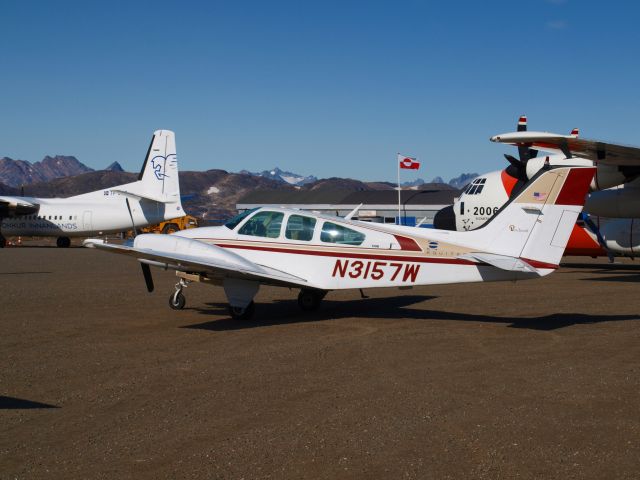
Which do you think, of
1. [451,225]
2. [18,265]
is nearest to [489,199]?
[451,225]

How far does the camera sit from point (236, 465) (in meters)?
5.73

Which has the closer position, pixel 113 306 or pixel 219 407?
pixel 219 407

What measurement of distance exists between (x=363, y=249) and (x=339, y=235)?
0.58 metres

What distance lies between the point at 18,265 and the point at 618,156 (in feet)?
74.6

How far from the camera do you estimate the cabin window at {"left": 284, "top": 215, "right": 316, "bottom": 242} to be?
45.2ft

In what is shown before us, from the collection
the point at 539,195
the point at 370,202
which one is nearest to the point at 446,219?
the point at 539,195

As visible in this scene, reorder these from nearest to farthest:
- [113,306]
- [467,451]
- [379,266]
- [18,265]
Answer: [467,451] → [379,266] → [113,306] → [18,265]

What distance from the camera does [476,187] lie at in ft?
99.7

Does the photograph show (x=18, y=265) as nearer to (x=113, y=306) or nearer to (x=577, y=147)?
(x=113, y=306)

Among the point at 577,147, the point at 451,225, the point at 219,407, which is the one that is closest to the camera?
the point at 219,407

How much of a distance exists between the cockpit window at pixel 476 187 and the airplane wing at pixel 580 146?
6975 millimetres

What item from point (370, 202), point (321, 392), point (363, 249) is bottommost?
point (370, 202)

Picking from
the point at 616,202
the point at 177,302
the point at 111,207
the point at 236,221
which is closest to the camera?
the point at 236,221

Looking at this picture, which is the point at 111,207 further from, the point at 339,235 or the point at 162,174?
the point at 339,235
